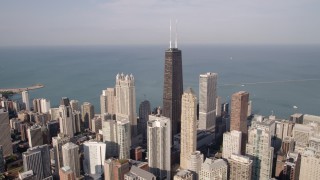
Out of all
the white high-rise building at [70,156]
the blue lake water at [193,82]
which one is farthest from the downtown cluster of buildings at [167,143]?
the blue lake water at [193,82]

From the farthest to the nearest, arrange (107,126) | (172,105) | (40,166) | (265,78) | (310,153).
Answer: (265,78), (172,105), (107,126), (40,166), (310,153)

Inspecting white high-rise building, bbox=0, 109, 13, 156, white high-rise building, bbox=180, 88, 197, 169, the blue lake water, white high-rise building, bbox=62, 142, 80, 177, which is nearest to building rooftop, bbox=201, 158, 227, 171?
white high-rise building, bbox=180, 88, 197, 169

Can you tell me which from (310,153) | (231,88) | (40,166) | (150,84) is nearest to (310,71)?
(231,88)

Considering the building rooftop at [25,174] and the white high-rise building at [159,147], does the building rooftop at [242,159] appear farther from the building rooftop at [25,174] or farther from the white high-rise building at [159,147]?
the building rooftop at [25,174]

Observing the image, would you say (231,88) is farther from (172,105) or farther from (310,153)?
(310,153)

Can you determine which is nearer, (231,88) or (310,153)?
(310,153)
